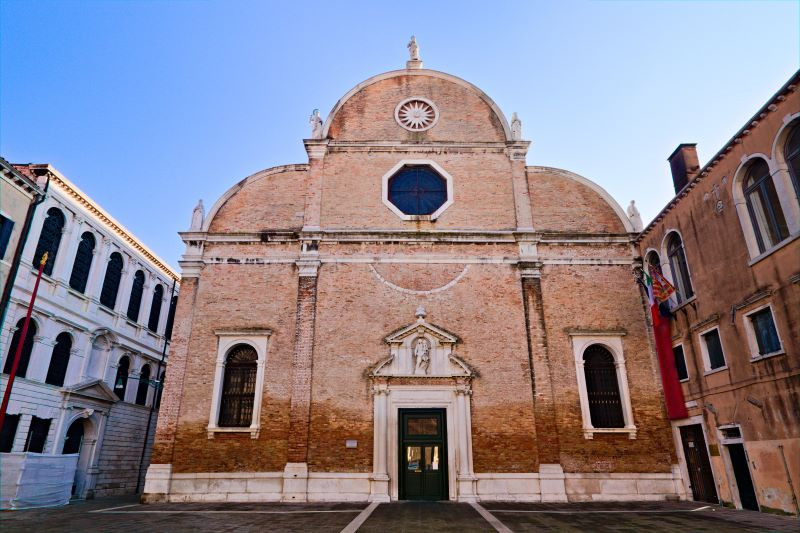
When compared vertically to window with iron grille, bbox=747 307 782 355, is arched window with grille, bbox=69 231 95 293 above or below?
above

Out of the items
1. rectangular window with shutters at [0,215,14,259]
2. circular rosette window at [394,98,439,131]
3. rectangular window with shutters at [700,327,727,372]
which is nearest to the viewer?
rectangular window with shutters at [700,327,727,372]

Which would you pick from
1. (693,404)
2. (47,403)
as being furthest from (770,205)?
(47,403)

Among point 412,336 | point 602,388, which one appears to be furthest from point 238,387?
point 602,388

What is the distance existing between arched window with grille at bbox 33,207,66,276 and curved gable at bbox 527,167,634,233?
17719 millimetres

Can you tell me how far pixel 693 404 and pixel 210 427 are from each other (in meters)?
13.8

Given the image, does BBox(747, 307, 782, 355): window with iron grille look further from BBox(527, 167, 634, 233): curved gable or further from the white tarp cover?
the white tarp cover

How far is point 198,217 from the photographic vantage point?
16859 mm

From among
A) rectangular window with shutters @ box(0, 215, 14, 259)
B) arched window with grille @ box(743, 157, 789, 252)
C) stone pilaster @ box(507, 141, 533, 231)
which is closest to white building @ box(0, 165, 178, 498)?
rectangular window with shutters @ box(0, 215, 14, 259)

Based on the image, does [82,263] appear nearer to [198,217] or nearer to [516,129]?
[198,217]

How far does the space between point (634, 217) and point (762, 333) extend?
6.73 m

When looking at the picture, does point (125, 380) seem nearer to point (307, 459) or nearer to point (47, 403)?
point (47, 403)

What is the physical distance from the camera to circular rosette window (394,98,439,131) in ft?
60.3

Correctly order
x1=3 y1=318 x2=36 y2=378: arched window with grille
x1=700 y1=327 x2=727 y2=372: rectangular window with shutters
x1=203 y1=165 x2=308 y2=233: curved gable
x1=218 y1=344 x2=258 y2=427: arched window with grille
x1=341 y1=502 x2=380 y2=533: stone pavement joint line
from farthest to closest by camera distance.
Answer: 1. x1=203 y1=165 x2=308 y2=233: curved gable
2. x1=3 y1=318 x2=36 y2=378: arched window with grille
3. x1=218 y1=344 x2=258 y2=427: arched window with grille
4. x1=700 y1=327 x2=727 y2=372: rectangular window with shutters
5. x1=341 y1=502 x2=380 y2=533: stone pavement joint line

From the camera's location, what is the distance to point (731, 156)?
12.1 meters
